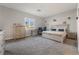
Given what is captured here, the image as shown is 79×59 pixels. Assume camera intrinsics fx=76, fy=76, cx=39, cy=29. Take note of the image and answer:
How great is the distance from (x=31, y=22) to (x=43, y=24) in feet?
1.55

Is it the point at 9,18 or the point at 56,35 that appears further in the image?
the point at 56,35

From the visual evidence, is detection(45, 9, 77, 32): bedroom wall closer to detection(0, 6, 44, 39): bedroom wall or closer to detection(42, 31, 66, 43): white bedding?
detection(42, 31, 66, 43): white bedding

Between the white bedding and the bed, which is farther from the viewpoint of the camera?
the white bedding

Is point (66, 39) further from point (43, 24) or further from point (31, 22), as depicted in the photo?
point (31, 22)

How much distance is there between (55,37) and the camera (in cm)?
366

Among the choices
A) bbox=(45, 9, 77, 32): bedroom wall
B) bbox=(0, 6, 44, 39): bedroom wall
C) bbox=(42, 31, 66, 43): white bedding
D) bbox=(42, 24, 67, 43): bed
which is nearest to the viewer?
bbox=(0, 6, 44, 39): bedroom wall

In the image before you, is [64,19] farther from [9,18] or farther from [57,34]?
[9,18]

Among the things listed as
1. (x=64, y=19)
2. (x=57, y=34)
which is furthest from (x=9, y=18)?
(x=64, y=19)

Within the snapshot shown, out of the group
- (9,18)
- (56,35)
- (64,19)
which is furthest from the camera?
(56,35)

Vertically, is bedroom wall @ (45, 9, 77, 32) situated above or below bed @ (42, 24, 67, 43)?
above

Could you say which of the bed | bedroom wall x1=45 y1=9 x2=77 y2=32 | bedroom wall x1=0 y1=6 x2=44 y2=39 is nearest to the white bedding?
the bed

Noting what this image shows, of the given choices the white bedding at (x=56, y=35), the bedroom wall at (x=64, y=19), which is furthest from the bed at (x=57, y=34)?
the bedroom wall at (x=64, y=19)

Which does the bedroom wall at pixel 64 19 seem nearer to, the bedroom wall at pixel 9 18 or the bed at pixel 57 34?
the bed at pixel 57 34

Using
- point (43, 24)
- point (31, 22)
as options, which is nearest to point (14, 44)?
point (31, 22)
